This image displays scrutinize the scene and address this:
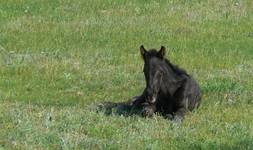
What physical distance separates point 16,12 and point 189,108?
1323cm

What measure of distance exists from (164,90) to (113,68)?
5012mm

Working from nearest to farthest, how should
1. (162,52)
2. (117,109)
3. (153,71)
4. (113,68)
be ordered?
(153,71) < (162,52) < (117,109) < (113,68)

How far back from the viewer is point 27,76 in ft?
58.9

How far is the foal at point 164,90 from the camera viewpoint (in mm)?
Result: 13539

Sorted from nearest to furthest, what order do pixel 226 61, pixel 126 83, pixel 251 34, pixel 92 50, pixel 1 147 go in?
1. pixel 1 147
2. pixel 126 83
3. pixel 226 61
4. pixel 92 50
5. pixel 251 34

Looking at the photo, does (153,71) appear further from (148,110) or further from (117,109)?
(117,109)

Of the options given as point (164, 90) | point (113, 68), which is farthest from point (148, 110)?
point (113, 68)

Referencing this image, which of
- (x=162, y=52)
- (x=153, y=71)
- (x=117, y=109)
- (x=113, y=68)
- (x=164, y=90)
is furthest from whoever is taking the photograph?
(x=113, y=68)

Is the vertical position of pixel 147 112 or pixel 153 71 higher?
pixel 153 71

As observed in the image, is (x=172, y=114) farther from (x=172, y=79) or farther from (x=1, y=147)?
(x=1, y=147)

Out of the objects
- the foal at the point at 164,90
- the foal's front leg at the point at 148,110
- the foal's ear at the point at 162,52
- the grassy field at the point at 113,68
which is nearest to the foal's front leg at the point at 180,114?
the foal at the point at 164,90

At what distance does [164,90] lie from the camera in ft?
45.9

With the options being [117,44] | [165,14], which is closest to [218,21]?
[165,14]

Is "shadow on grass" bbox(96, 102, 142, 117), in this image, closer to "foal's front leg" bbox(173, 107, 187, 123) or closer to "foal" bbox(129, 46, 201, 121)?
A: "foal" bbox(129, 46, 201, 121)
